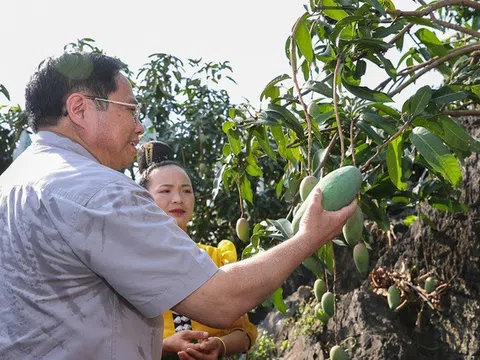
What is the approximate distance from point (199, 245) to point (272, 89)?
0.49 meters

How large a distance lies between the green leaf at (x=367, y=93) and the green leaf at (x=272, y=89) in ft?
0.61

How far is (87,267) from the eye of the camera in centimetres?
131

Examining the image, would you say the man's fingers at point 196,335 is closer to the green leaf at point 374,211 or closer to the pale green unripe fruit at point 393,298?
the green leaf at point 374,211

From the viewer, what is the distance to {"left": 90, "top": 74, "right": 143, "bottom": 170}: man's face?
1.51m

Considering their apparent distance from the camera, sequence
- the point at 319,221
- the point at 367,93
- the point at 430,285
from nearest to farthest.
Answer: the point at 319,221 → the point at 367,93 → the point at 430,285

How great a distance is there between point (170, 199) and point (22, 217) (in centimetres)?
100

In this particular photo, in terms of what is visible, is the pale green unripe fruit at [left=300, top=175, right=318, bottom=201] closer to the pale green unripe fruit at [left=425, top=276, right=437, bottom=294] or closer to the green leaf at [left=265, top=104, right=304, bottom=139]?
the green leaf at [left=265, top=104, right=304, bottom=139]

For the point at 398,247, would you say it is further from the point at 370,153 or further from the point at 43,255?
the point at 43,255

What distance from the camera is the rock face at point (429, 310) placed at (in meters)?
3.22

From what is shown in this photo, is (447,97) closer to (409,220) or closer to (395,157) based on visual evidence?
(395,157)

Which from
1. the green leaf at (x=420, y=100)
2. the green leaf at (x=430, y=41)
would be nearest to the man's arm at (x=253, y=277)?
the green leaf at (x=420, y=100)

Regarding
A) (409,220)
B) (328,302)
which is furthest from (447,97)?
(409,220)

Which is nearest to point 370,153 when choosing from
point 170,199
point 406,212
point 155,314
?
point 170,199

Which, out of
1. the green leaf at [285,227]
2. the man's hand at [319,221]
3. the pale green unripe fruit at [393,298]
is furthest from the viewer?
the pale green unripe fruit at [393,298]
